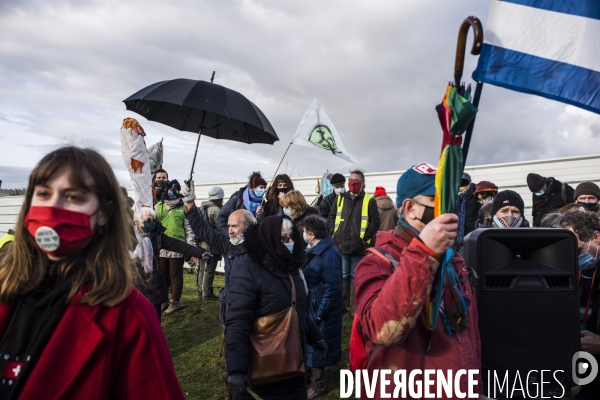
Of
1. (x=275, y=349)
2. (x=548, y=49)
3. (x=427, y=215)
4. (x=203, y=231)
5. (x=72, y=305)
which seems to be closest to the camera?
(x=72, y=305)

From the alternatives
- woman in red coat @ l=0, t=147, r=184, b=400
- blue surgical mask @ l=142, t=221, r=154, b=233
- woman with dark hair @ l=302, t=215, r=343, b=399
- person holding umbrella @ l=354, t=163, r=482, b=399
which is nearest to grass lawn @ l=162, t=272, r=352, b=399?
woman with dark hair @ l=302, t=215, r=343, b=399

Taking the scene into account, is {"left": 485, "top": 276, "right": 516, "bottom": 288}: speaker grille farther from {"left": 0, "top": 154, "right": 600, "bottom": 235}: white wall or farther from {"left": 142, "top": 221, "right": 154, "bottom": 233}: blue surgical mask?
{"left": 0, "top": 154, "right": 600, "bottom": 235}: white wall

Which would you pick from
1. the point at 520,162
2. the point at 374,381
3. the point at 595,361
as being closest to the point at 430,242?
the point at 374,381

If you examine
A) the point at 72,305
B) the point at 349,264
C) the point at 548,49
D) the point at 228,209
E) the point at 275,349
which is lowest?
the point at 275,349

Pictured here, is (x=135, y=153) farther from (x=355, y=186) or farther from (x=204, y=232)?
(x=355, y=186)

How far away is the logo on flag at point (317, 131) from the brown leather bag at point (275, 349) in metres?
3.59

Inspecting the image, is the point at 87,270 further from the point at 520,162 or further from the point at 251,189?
the point at 520,162

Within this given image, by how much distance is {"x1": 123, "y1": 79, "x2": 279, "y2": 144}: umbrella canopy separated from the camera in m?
5.96

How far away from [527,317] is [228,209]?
4965 mm

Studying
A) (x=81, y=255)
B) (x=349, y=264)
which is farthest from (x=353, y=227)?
(x=81, y=255)

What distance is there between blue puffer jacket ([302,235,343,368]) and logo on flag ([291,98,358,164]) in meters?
2.09

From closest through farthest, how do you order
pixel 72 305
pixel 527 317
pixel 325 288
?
pixel 72 305
pixel 527 317
pixel 325 288

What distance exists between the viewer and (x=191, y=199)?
5.26 m

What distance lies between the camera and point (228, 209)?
694cm
